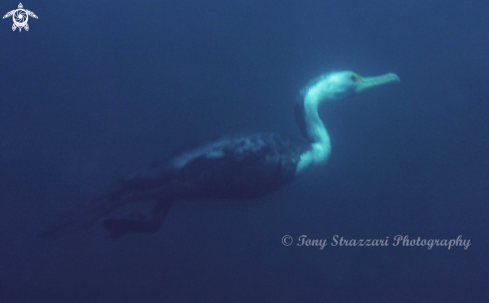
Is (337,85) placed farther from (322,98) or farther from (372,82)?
(372,82)

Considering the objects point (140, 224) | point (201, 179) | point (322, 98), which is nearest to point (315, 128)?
point (322, 98)

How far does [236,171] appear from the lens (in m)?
5.01

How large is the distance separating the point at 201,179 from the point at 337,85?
3306 mm

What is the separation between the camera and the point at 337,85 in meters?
6.38

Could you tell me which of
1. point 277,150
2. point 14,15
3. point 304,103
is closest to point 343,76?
point 304,103

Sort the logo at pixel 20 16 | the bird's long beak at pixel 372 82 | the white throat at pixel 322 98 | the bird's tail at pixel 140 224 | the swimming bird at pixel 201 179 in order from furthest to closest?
1. the logo at pixel 20 16
2. the bird's long beak at pixel 372 82
3. the white throat at pixel 322 98
4. the bird's tail at pixel 140 224
5. the swimming bird at pixel 201 179

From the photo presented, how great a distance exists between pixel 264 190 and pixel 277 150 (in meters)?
0.72

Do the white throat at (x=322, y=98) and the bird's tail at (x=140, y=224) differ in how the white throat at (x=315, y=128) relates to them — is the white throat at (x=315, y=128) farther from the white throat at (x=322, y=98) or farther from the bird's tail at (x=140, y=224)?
the bird's tail at (x=140, y=224)

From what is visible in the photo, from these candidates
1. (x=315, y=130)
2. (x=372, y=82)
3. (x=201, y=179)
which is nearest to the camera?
(x=201, y=179)

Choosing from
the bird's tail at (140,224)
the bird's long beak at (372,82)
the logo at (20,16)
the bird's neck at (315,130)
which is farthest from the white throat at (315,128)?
the logo at (20,16)

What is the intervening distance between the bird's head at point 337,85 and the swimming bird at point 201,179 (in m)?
1.20

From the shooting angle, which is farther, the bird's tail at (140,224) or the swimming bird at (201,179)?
the bird's tail at (140,224)

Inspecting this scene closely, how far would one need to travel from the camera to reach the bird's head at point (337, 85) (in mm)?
6185

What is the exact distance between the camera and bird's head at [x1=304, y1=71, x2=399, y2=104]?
6.19 metres
